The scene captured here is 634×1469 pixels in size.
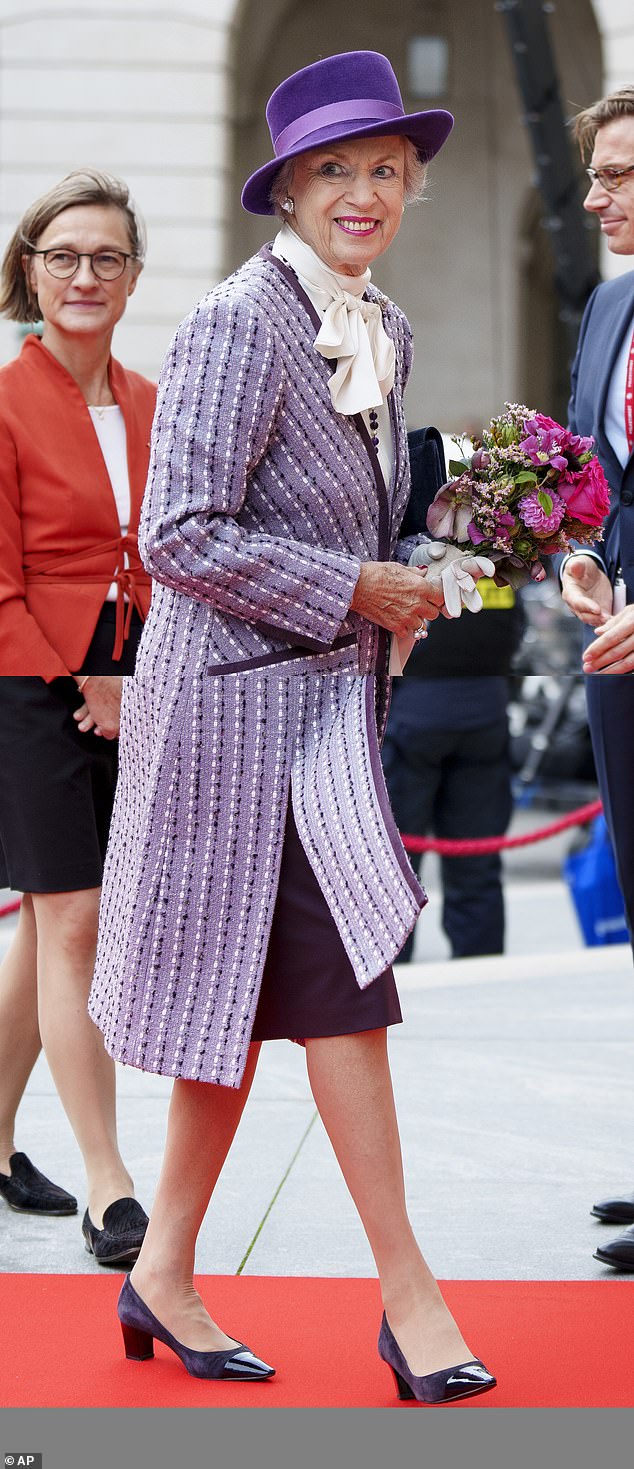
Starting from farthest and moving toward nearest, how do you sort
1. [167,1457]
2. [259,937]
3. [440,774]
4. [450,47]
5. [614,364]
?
[450,47], [440,774], [614,364], [259,937], [167,1457]

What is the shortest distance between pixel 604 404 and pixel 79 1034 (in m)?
1.52

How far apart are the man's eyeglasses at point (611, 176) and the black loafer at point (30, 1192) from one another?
7.27ft

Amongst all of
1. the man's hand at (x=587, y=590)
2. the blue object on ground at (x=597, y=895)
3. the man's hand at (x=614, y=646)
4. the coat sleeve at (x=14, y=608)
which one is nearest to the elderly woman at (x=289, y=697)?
the man's hand at (x=614, y=646)

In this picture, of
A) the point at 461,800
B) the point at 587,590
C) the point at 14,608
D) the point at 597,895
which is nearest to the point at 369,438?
the point at 587,590

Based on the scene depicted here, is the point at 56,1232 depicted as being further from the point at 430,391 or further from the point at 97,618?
the point at 430,391

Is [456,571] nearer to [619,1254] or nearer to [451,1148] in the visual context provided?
[619,1254]

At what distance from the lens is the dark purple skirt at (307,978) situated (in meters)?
2.37

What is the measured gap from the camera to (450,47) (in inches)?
802

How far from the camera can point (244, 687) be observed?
2.41 meters

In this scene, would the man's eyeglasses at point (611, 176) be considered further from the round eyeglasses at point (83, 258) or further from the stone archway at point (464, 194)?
the stone archway at point (464, 194)

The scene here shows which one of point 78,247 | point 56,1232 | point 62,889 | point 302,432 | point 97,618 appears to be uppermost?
point 78,247

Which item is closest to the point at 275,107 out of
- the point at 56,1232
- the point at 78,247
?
the point at 78,247

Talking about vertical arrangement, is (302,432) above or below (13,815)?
above

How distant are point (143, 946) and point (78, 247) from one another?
1.47 metres
